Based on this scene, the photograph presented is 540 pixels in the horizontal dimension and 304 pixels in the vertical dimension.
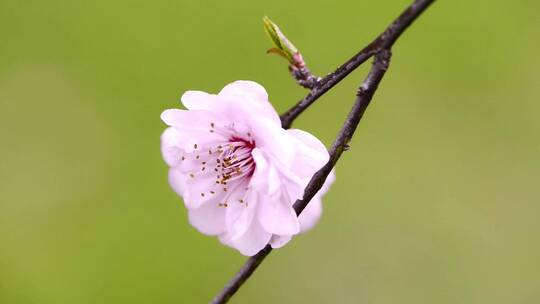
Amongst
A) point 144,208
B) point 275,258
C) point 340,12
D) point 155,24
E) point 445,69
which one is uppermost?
point 155,24

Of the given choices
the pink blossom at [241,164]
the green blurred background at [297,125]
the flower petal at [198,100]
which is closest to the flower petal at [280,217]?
the pink blossom at [241,164]

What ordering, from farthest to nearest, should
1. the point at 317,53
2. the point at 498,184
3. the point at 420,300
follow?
the point at 317,53, the point at 498,184, the point at 420,300

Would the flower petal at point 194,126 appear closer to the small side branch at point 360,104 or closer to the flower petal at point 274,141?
the flower petal at point 274,141

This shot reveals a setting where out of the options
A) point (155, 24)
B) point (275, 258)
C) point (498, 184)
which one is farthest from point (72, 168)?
point (498, 184)

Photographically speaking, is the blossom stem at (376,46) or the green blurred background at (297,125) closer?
the blossom stem at (376,46)

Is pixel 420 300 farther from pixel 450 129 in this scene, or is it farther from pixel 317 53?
pixel 317 53

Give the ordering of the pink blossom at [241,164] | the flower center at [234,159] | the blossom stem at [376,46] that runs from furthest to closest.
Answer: the flower center at [234,159]
the pink blossom at [241,164]
the blossom stem at [376,46]

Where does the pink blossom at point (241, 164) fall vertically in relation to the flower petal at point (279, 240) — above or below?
above
